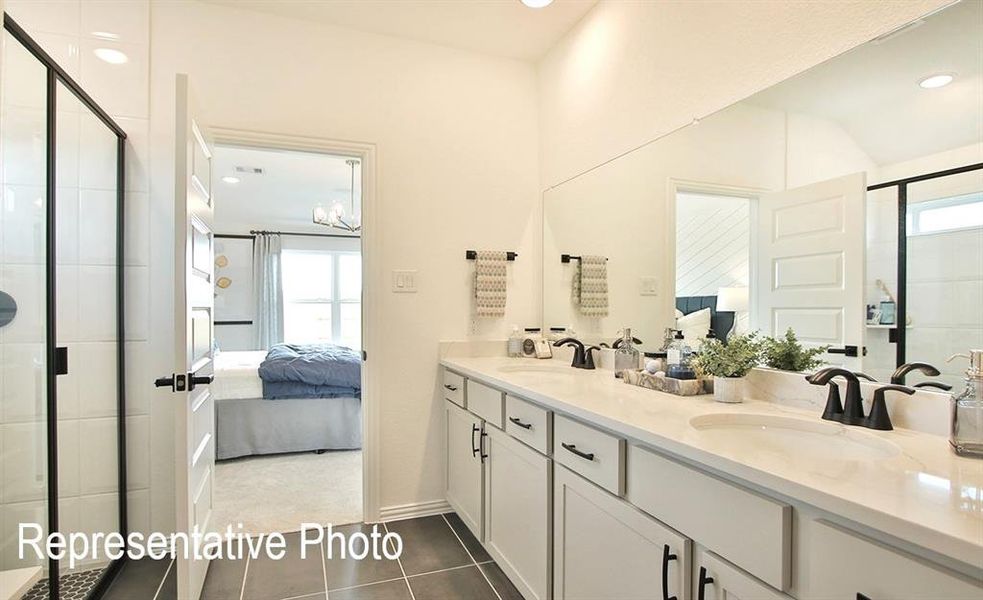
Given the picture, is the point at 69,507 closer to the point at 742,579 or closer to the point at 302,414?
the point at 302,414

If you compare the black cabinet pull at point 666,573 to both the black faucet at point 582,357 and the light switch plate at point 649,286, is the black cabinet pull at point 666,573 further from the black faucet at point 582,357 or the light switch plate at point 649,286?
the black faucet at point 582,357

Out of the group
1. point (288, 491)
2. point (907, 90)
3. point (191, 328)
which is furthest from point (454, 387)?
point (907, 90)

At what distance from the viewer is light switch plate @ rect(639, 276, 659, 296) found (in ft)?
6.88

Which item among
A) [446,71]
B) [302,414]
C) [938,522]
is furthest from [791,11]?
[302,414]

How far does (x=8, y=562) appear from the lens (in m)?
1.68

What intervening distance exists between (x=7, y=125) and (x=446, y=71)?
190 centimetres

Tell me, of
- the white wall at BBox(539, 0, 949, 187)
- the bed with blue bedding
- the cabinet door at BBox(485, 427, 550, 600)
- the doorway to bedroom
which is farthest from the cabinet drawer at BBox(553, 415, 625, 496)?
the bed with blue bedding

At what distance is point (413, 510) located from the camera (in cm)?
271

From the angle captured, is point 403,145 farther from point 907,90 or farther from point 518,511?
point 907,90

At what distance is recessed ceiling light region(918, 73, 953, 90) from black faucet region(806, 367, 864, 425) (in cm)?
68

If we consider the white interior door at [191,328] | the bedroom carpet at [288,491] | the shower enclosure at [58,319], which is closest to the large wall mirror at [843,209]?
the white interior door at [191,328]

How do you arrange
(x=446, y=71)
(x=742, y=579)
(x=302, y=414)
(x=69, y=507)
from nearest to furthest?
(x=742, y=579), (x=69, y=507), (x=446, y=71), (x=302, y=414)

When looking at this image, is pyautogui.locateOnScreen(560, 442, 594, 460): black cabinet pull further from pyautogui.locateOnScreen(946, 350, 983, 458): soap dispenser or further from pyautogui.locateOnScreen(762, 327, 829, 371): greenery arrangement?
pyautogui.locateOnScreen(946, 350, 983, 458): soap dispenser

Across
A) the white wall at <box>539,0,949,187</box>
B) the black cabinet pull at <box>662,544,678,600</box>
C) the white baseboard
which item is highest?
the white wall at <box>539,0,949,187</box>
